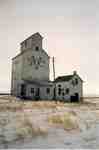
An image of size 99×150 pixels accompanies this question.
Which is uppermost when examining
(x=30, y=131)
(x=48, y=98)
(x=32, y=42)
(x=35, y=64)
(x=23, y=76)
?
(x=32, y=42)

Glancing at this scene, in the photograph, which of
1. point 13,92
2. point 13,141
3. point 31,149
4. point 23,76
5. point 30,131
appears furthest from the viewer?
point 13,92

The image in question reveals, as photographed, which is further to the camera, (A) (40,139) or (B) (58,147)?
(A) (40,139)

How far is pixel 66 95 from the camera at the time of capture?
60.5 ft

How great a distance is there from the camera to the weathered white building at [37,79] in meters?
17.5

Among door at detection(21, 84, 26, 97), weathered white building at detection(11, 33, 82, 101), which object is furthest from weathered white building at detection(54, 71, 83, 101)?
door at detection(21, 84, 26, 97)

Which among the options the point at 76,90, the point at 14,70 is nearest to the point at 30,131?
the point at 76,90

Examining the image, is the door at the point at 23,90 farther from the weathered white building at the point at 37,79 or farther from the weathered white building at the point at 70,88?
the weathered white building at the point at 70,88

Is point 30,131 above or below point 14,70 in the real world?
below

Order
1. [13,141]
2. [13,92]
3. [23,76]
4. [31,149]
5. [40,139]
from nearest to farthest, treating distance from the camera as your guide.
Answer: [31,149] → [13,141] → [40,139] → [23,76] → [13,92]

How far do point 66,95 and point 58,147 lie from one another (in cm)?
1541

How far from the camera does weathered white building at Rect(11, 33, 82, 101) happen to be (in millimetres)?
17469

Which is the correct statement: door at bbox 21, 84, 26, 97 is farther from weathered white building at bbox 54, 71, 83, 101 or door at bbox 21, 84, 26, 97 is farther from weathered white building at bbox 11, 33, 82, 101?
weathered white building at bbox 54, 71, 83, 101

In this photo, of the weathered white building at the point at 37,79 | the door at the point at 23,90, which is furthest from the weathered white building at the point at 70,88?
the door at the point at 23,90

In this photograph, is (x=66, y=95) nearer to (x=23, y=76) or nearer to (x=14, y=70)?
(x=23, y=76)
